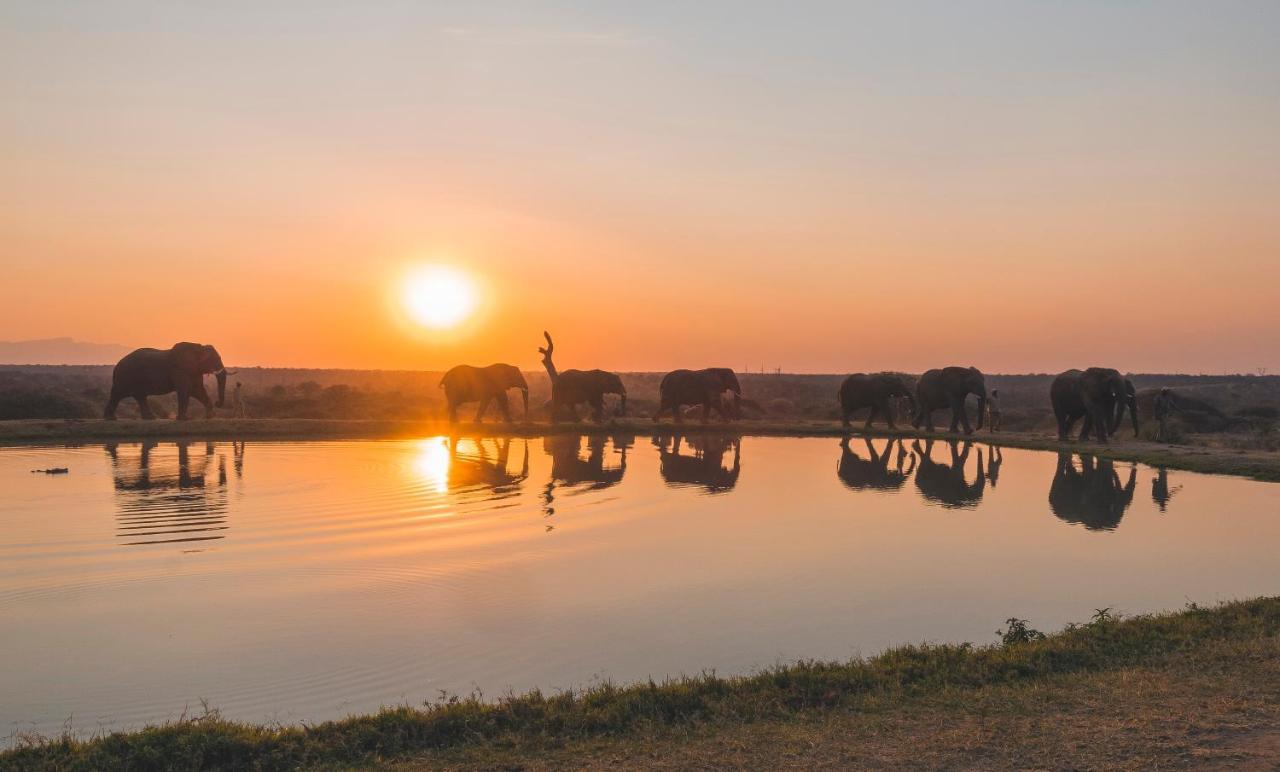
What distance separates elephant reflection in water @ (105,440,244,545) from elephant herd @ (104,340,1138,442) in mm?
10166

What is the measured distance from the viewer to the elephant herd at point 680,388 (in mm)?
33312

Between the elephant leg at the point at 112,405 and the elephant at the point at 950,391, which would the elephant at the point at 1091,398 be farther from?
the elephant leg at the point at 112,405

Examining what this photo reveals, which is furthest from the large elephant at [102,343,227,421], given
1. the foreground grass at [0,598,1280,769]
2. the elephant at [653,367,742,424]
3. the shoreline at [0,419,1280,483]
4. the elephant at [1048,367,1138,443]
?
the elephant at [1048,367,1138,443]

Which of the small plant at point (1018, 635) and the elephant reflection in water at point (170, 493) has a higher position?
the elephant reflection in water at point (170, 493)

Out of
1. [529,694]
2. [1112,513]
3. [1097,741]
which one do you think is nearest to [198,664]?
[529,694]

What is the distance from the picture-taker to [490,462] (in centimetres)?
2547

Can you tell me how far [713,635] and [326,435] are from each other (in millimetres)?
26409

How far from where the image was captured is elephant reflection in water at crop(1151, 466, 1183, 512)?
18.9m

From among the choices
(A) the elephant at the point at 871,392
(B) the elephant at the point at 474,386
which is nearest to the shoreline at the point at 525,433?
(B) the elephant at the point at 474,386

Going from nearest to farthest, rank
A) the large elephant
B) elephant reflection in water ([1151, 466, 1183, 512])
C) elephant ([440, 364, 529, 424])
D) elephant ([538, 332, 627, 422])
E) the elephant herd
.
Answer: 1. elephant reflection in water ([1151, 466, 1183, 512])
2. the elephant herd
3. the large elephant
4. elephant ([440, 364, 529, 424])
5. elephant ([538, 332, 627, 422])

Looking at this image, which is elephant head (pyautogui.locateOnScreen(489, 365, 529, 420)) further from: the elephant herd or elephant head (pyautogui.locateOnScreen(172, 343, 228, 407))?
elephant head (pyautogui.locateOnScreen(172, 343, 228, 407))

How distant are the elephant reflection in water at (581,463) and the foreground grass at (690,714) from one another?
330 inches

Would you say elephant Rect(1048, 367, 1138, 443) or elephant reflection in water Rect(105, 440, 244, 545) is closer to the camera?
elephant reflection in water Rect(105, 440, 244, 545)

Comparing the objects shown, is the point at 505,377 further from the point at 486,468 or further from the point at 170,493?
the point at 170,493
